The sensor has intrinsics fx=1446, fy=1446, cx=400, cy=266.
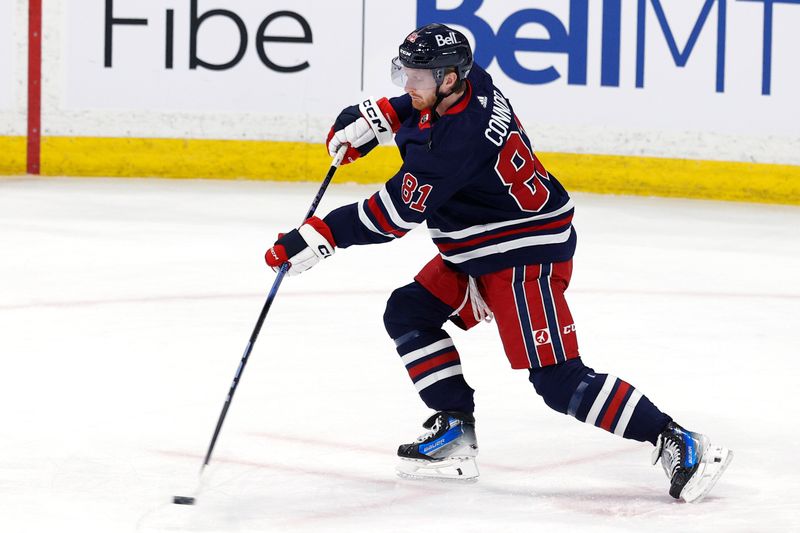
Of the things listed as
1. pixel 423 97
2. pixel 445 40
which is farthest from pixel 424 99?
pixel 445 40

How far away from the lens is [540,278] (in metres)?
2.78

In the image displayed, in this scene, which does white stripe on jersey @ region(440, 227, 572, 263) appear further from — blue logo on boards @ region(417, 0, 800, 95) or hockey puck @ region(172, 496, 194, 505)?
blue logo on boards @ region(417, 0, 800, 95)

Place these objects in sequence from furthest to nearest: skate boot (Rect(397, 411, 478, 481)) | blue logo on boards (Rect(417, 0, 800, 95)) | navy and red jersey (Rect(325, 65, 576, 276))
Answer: blue logo on boards (Rect(417, 0, 800, 95))
skate boot (Rect(397, 411, 478, 481))
navy and red jersey (Rect(325, 65, 576, 276))

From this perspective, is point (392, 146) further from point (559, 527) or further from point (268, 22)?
point (559, 527)

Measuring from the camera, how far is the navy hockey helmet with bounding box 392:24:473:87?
2656mm

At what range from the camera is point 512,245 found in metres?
2.78

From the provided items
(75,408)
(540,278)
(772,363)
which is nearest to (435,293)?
(540,278)

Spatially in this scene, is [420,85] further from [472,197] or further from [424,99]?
[472,197]

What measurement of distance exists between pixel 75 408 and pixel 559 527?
1.28 metres

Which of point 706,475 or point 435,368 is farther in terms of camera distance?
point 435,368

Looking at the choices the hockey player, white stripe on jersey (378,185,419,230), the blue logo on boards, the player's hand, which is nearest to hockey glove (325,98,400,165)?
the player's hand

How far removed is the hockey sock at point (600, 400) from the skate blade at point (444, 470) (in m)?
0.24

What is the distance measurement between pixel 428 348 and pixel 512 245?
11.1 inches

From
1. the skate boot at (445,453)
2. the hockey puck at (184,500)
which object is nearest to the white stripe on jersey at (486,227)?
the skate boot at (445,453)
